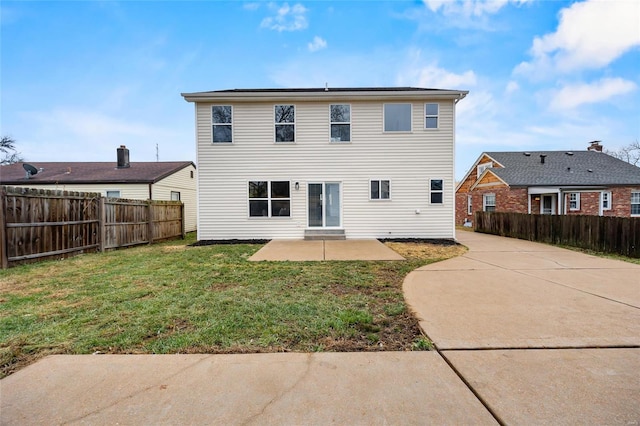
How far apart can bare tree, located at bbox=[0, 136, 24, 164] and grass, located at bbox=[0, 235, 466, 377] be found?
33818 millimetres

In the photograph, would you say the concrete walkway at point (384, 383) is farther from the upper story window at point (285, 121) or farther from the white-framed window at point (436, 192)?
the upper story window at point (285, 121)

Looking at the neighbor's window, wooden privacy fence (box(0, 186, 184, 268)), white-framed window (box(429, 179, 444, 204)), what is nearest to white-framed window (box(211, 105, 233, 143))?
wooden privacy fence (box(0, 186, 184, 268))

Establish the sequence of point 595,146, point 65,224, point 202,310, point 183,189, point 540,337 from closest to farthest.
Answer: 1. point 540,337
2. point 202,310
3. point 65,224
4. point 183,189
5. point 595,146

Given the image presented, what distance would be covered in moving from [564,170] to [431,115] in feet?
48.6

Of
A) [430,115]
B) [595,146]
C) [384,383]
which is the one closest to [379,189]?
[430,115]

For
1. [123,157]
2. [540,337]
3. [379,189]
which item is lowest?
[540,337]

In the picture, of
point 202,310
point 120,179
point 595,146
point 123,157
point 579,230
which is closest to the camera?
point 202,310

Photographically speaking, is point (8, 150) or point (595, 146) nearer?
point (595, 146)

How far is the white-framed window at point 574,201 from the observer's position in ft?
60.2

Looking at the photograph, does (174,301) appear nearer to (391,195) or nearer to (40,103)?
(391,195)

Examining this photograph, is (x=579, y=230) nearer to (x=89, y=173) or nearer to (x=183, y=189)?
(x=183, y=189)

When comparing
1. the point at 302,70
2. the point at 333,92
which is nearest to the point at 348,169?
the point at 333,92

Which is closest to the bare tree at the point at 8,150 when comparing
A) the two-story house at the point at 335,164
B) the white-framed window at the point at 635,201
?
the two-story house at the point at 335,164

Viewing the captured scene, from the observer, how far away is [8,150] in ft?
96.1
